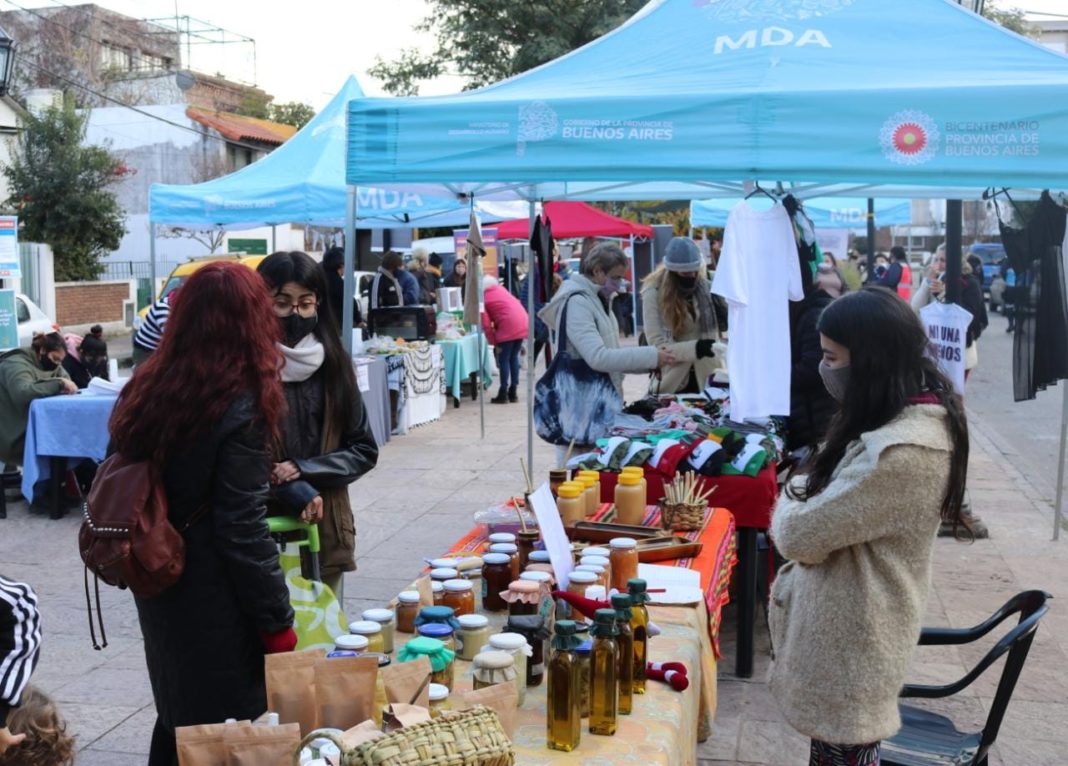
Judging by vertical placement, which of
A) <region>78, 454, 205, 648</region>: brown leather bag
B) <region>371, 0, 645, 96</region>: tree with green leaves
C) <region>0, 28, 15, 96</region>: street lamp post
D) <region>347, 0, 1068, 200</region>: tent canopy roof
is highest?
<region>371, 0, 645, 96</region>: tree with green leaves

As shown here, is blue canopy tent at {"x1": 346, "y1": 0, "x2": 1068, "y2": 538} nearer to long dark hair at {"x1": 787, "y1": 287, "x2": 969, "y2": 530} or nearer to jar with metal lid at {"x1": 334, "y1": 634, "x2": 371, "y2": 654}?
long dark hair at {"x1": 787, "y1": 287, "x2": 969, "y2": 530}

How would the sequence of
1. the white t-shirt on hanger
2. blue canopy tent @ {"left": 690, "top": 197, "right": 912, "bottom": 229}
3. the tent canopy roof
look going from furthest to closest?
1. blue canopy tent @ {"left": 690, "top": 197, "right": 912, "bottom": 229}
2. the white t-shirt on hanger
3. the tent canopy roof

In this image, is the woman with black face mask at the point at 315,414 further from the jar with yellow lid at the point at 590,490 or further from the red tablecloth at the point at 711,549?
the jar with yellow lid at the point at 590,490

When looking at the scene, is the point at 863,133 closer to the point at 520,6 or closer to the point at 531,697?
the point at 531,697

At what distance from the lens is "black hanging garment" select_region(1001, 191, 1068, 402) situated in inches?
253

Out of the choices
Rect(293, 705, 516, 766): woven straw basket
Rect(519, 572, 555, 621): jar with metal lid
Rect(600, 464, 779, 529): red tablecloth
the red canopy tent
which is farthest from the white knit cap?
the red canopy tent

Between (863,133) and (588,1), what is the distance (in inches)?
884

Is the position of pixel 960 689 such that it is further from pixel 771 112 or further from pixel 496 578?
pixel 771 112

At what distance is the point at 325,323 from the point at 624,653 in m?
1.69

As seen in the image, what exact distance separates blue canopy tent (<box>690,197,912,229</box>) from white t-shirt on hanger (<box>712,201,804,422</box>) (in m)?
10.4

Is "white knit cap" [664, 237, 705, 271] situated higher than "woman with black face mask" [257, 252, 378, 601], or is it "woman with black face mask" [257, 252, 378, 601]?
"white knit cap" [664, 237, 705, 271]

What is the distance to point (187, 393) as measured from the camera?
8.34 ft

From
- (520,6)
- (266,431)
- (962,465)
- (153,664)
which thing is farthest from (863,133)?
(520,6)

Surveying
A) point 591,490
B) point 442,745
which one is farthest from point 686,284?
point 442,745
